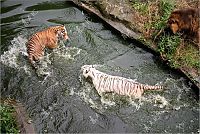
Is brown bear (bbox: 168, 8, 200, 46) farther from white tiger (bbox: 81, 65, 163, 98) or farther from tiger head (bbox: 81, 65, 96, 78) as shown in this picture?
tiger head (bbox: 81, 65, 96, 78)

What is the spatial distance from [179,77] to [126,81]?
1.19m

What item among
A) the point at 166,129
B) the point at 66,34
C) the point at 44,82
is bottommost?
the point at 166,129

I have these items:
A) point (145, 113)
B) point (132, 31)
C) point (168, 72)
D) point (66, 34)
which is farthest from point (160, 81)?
point (66, 34)

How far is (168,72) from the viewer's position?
8242mm

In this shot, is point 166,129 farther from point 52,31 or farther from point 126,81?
point 52,31

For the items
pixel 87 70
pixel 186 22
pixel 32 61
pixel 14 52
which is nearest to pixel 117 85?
pixel 87 70

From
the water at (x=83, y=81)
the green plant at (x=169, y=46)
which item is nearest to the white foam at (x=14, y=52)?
the water at (x=83, y=81)

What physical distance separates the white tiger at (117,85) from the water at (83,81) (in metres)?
0.11

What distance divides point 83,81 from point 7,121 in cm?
180

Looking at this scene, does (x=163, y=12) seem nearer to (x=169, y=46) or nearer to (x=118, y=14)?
(x=118, y=14)

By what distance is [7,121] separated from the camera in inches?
260

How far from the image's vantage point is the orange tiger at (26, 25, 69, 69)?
26.7ft

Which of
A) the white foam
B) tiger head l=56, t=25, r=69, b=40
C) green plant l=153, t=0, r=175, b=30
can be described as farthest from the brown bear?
the white foam

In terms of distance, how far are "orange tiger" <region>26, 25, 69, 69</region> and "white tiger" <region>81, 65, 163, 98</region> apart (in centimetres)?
122
